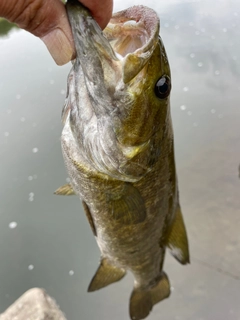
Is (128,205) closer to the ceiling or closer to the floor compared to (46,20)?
closer to the floor

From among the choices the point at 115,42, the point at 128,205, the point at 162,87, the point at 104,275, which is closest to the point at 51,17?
the point at 115,42

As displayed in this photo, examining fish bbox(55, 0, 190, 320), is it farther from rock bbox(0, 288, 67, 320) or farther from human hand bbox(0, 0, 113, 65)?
rock bbox(0, 288, 67, 320)

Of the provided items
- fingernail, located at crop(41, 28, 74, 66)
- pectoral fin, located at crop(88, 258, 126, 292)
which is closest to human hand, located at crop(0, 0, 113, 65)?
fingernail, located at crop(41, 28, 74, 66)

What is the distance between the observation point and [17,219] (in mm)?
2607

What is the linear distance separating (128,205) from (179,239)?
0.53 m

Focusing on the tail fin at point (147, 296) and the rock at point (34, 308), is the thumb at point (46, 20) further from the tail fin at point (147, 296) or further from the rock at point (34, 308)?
the rock at point (34, 308)

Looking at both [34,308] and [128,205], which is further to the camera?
[34,308]

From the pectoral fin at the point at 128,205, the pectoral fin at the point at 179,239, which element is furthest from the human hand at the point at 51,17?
the pectoral fin at the point at 179,239

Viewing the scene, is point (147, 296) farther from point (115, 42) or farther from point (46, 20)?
point (46, 20)

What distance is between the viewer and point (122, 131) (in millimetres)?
Result: 917

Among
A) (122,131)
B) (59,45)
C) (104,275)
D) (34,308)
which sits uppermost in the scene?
(59,45)

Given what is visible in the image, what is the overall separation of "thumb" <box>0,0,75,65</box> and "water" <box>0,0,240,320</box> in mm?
1996

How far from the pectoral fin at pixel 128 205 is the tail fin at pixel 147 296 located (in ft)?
2.39

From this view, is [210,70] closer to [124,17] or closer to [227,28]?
[227,28]
